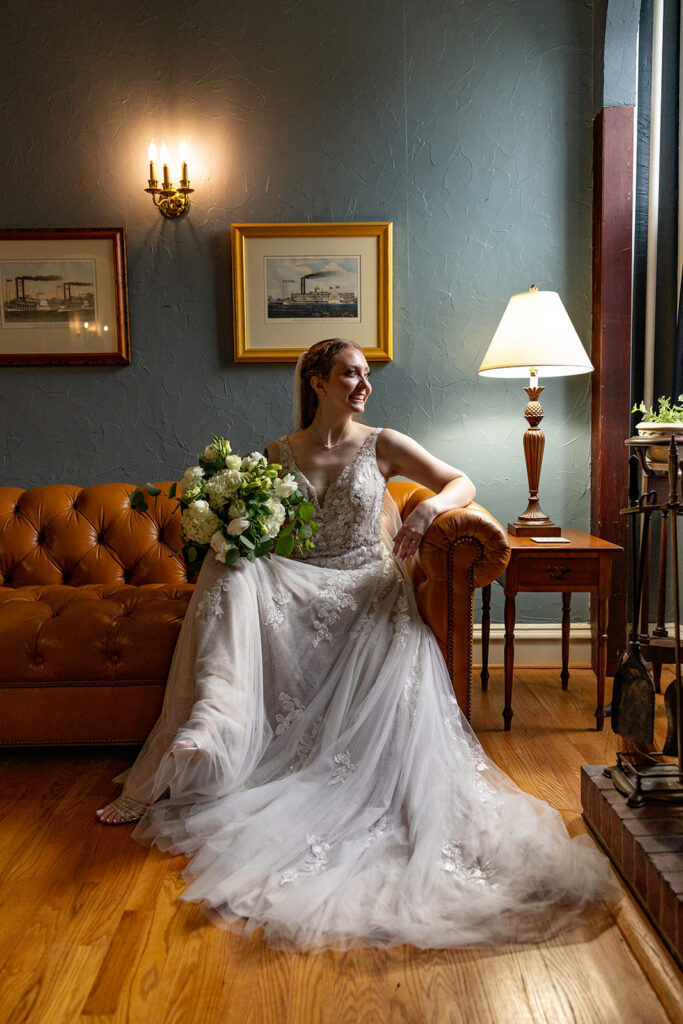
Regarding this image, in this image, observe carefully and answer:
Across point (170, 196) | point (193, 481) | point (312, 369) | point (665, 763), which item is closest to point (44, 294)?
point (170, 196)

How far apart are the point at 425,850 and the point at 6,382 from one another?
2.68 metres

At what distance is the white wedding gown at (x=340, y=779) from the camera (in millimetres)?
1535

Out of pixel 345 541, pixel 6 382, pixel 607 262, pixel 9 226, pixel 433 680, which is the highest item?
pixel 9 226

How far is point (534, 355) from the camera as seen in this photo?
281 cm

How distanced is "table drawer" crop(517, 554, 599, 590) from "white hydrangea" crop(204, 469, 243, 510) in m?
1.09

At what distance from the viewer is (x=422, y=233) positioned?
3.26 m

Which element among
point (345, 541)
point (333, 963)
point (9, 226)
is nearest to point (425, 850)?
point (333, 963)

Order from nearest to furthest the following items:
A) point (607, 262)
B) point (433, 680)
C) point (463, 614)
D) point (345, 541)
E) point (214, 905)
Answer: point (214, 905)
point (433, 680)
point (463, 614)
point (345, 541)
point (607, 262)

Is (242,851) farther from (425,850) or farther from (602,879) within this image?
(602,879)

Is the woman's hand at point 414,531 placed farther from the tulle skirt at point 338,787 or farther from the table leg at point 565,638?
the table leg at point 565,638

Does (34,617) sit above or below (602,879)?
above

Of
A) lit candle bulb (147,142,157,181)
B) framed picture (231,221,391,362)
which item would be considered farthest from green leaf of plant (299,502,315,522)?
lit candle bulb (147,142,157,181)

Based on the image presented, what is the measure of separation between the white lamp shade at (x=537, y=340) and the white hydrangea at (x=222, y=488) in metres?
1.21

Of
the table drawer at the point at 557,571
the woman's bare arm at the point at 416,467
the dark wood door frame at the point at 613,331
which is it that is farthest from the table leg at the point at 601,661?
the woman's bare arm at the point at 416,467
